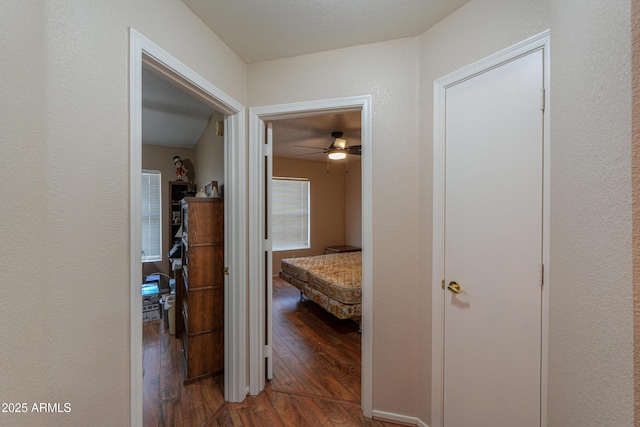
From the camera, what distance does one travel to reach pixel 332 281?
10.6ft

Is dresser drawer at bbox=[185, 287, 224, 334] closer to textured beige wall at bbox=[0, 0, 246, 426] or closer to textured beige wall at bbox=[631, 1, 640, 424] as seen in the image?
textured beige wall at bbox=[0, 0, 246, 426]

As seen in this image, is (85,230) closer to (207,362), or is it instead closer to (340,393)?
(207,362)

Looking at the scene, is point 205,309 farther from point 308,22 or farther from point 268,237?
point 308,22

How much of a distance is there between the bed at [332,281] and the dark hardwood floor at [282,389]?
0.38m

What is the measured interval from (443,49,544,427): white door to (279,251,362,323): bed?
1421 mm

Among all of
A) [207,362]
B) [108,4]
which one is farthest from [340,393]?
[108,4]

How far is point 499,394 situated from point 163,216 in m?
5.25

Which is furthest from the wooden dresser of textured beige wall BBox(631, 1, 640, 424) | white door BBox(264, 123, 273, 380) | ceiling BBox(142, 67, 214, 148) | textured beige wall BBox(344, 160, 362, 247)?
textured beige wall BBox(344, 160, 362, 247)

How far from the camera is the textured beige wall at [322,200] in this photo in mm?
6129

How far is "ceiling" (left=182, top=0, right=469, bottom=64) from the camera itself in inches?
58.2

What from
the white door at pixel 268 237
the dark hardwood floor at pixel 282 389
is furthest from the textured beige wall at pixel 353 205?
the white door at pixel 268 237

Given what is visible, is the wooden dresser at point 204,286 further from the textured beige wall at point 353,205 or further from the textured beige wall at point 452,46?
the textured beige wall at point 353,205

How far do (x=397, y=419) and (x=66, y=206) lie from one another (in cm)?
214

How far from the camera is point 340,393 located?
212 cm
